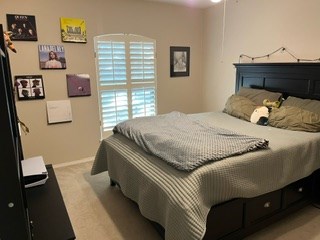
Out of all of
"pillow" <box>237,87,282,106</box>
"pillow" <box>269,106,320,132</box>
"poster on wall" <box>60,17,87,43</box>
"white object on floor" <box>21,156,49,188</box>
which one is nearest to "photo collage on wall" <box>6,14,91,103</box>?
"poster on wall" <box>60,17,87,43</box>

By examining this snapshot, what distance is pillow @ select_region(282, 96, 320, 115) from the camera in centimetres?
257

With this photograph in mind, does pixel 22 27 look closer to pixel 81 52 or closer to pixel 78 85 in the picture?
pixel 81 52

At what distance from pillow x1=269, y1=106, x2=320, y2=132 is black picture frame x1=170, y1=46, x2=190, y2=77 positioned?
1960mm

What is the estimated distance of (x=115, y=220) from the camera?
2.24 meters

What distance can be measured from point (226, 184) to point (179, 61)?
2955 millimetres

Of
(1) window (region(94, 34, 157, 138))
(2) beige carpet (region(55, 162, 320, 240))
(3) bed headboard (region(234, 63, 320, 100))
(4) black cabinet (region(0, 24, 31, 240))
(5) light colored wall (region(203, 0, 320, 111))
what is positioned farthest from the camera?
(1) window (region(94, 34, 157, 138))

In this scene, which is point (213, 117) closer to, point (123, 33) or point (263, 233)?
point (263, 233)

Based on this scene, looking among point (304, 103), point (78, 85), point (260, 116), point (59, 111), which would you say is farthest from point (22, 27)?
point (304, 103)

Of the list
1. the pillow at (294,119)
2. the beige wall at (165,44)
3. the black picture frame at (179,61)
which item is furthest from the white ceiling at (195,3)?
the pillow at (294,119)

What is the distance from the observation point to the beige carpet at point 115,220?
2014mm

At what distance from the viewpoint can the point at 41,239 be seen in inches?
48.7

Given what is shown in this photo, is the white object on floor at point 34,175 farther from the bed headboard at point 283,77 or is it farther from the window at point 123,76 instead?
the bed headboard at point 283,77

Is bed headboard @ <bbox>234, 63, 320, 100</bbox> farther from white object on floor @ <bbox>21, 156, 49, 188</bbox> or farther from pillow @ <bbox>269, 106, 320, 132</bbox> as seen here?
white object on floor @ <bbox>21, 156, 49, 188</bbox>

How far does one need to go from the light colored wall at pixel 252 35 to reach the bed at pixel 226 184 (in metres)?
0.46
